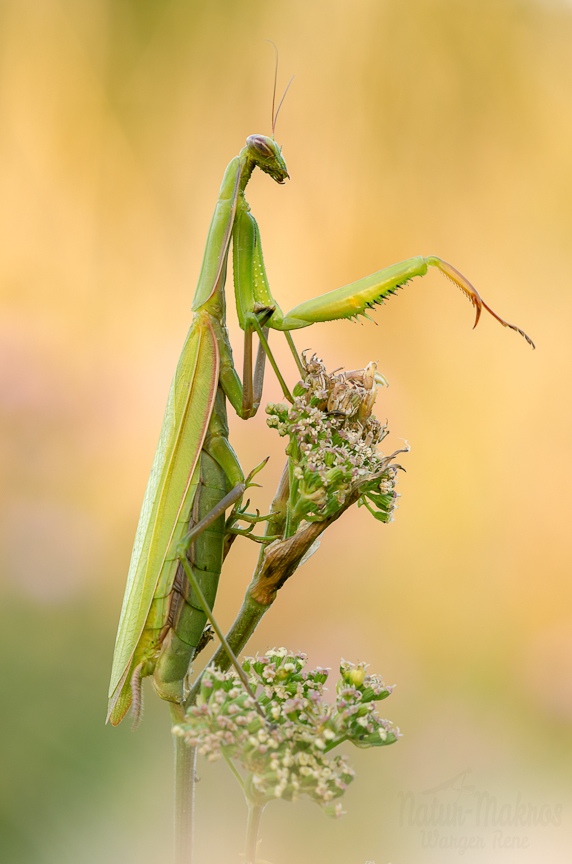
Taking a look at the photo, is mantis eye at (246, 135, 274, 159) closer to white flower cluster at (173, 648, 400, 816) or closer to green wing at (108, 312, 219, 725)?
green wing at (108, 312, 219, 725)

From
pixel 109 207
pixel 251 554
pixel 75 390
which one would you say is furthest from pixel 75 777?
pixel 109 207

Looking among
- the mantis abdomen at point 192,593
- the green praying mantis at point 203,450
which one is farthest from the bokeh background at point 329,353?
the mantis abdomen at point 192,593

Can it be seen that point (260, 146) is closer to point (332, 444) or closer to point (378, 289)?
point (378, 289)

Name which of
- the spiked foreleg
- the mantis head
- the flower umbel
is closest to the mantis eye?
the mantis head

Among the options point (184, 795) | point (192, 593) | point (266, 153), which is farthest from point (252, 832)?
point (266, 153)

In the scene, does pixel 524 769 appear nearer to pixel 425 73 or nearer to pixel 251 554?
pixel 251 554

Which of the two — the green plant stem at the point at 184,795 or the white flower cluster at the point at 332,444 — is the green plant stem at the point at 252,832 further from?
the white flower cluster at the point at 332,444
